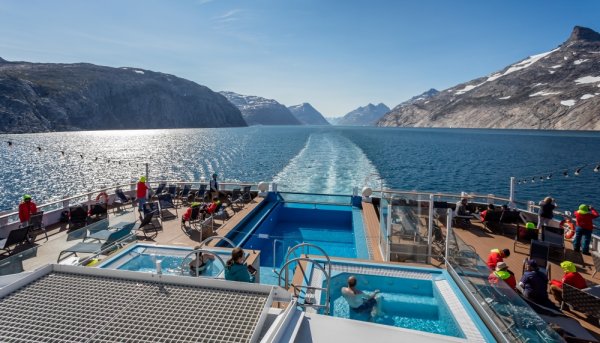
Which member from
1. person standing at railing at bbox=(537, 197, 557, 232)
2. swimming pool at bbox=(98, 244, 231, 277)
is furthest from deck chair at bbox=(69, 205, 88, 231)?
person standing at railing at bbox=(537, 197, 557, 232)

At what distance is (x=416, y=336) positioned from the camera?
2920 mm

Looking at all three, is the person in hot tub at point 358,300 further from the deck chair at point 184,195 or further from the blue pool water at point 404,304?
the deck chair at point 184,195

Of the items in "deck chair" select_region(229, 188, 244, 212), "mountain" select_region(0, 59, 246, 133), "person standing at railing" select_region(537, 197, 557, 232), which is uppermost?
"mountain" select_region(0, 59, 246, 133)

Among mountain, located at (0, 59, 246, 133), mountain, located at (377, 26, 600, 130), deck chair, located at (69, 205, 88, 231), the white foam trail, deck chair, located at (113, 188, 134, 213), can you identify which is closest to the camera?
deck chair, located at (69, 205, 88, 231)

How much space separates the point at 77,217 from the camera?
1099cm

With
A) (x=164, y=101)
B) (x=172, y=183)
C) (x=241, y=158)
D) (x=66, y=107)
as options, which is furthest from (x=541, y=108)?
(x=66, y=107)

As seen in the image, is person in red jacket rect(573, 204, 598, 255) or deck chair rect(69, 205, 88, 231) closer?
person in red jacket rect(573, 204, 598, 255)

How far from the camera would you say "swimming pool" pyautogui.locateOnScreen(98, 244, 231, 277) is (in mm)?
6481

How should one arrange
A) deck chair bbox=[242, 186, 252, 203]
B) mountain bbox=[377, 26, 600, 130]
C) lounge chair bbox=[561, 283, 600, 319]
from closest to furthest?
lounge chair bbox=[561, 283, 600, 319] → deck chair bbox=[242, 186, 252, 203] → mountain bbox=[377, 26, 600, 130]

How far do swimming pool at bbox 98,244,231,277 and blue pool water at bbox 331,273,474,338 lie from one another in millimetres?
2587

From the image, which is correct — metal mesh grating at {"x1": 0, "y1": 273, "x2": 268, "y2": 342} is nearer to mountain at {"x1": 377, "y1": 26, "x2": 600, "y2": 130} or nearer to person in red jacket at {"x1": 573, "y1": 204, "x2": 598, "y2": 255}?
person in red jacket at {"x1": 573, "y1": 204, "x2": 598, "y2": 255}

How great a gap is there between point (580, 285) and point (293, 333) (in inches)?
268

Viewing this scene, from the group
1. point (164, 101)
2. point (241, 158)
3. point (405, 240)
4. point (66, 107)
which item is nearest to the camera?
point (405, 240)

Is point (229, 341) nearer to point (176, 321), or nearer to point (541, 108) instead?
point (176, 321)
